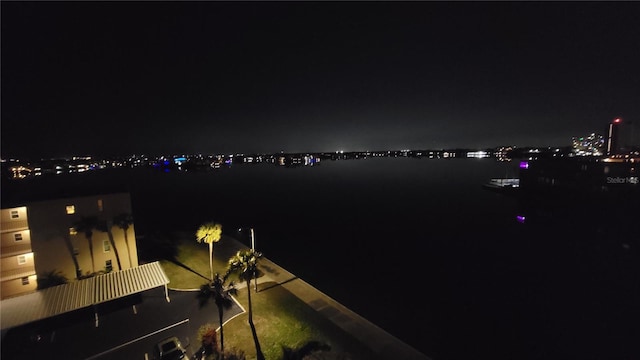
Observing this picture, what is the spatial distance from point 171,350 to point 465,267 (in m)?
36.5

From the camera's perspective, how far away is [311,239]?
51.9 meters

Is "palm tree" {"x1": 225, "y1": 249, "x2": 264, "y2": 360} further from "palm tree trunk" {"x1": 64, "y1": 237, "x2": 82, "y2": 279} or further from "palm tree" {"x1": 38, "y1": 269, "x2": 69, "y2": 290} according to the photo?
"palm tree" {"x1": 38, "y1": 269, "x2": 69, "y2": 290}

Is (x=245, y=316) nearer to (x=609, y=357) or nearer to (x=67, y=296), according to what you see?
(x=67, y=296)

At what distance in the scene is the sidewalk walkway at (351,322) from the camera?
1669 cm

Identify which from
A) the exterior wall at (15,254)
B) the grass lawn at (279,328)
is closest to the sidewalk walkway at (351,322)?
the grass lawn at (279,328)

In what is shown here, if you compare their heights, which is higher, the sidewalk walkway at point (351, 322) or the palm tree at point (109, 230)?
the palm tree at point (109, 230)

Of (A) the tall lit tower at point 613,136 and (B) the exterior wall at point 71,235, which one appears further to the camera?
(A) the tall lit tower at point 613,136

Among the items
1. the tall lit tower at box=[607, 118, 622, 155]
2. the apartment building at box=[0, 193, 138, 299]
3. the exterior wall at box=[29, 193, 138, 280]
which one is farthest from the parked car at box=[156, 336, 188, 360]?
the tall lit tower at box=[607, 118, 622, 155]

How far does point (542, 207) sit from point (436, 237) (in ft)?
129

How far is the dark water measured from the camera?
78.1 feet

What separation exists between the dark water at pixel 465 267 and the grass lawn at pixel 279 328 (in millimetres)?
7978

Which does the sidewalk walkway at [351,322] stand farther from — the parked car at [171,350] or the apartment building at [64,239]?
the apartment building at [64,239]

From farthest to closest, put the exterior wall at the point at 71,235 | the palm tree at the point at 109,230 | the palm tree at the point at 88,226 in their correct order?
1. the palm tree at the point at 109,230
2. the palm tree at the point at 88,226
3. the exterior wall at the point at 71,235

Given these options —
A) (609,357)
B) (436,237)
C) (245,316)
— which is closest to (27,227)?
(245,316)
